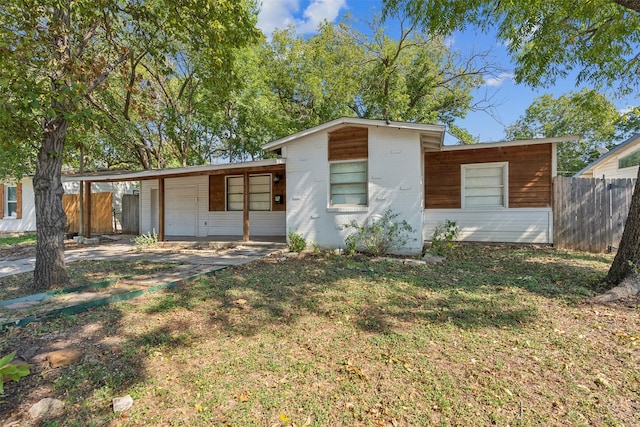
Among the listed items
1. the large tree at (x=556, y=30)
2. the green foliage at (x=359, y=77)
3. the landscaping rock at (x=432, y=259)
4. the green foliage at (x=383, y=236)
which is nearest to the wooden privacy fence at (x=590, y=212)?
the large tree at (x=556, y=30)

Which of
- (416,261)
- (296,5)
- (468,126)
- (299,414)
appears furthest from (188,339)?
(468,126)

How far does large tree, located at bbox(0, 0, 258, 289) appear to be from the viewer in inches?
155

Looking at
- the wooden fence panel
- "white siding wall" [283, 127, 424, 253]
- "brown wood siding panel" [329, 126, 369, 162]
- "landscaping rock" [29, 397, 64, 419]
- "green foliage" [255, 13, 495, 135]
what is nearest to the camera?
"landscaping rock" [29, 397, 64, 419]

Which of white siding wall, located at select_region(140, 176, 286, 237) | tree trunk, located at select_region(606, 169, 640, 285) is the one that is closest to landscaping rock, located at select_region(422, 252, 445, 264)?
tree trunk, located at select_region(606, 169, 640, 285)

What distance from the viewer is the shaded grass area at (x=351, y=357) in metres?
2.19

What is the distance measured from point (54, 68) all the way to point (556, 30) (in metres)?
9.65

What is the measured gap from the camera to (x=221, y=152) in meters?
20.5

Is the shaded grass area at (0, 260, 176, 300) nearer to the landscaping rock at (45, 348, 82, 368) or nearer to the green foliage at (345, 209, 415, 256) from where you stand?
the landscaping rock at (45, 348, 82, 368)

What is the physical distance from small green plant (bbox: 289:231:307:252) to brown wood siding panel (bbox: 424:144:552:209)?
14.0 ft

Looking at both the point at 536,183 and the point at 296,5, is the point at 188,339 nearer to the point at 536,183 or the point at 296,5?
the point at 536,183

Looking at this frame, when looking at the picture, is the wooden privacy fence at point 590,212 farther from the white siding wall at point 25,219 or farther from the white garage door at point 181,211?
the white siding wall at point 25,219

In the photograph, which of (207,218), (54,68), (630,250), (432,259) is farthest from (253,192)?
(630,250)

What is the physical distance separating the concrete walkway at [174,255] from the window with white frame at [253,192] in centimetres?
229

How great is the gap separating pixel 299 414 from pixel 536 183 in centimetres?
942
